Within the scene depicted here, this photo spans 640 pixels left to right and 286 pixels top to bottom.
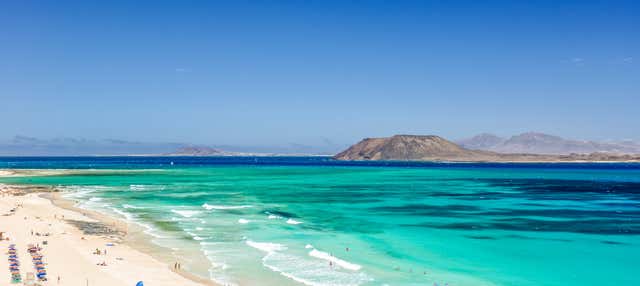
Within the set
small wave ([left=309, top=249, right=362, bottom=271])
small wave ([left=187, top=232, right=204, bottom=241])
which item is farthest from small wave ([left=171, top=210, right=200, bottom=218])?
small wave ([left=309, top=249, right=362, bottom=271])

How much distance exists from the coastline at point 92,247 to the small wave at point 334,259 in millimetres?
9976

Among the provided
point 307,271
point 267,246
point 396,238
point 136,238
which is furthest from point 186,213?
point 307,271

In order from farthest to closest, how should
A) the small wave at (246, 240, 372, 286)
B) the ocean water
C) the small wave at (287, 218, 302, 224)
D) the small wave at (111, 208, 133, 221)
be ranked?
the small wave at (111, 208, 133, 221) < the small wave at (287, 218, 302, 224) < the ocean water < the small wave at (246, 240, 372, 286)

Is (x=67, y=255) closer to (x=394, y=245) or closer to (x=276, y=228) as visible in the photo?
(x=276, y=228)

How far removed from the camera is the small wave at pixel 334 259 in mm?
37750

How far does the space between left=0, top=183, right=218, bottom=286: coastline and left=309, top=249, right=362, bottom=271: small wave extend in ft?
32.7

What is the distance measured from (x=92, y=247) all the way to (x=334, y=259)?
19328 mm

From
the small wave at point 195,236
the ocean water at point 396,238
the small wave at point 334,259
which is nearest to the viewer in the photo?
the ocean water at point 396,238

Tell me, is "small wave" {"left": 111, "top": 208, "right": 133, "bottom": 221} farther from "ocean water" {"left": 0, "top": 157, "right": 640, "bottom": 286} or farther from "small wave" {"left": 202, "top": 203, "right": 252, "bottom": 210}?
"small wave" {"left": 202, "top": 203, "right": 252, "bottom": 210}

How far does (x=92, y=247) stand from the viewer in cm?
4272

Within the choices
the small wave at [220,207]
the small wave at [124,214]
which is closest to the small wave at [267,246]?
the small wave at [124,214]

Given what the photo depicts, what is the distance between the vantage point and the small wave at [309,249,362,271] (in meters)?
37.8

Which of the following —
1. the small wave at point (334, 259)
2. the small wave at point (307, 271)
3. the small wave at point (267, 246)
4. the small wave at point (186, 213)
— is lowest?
the small wave at point (307, 271)

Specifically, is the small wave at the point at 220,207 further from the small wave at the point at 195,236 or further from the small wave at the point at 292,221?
the small wave at the point at 195,236
